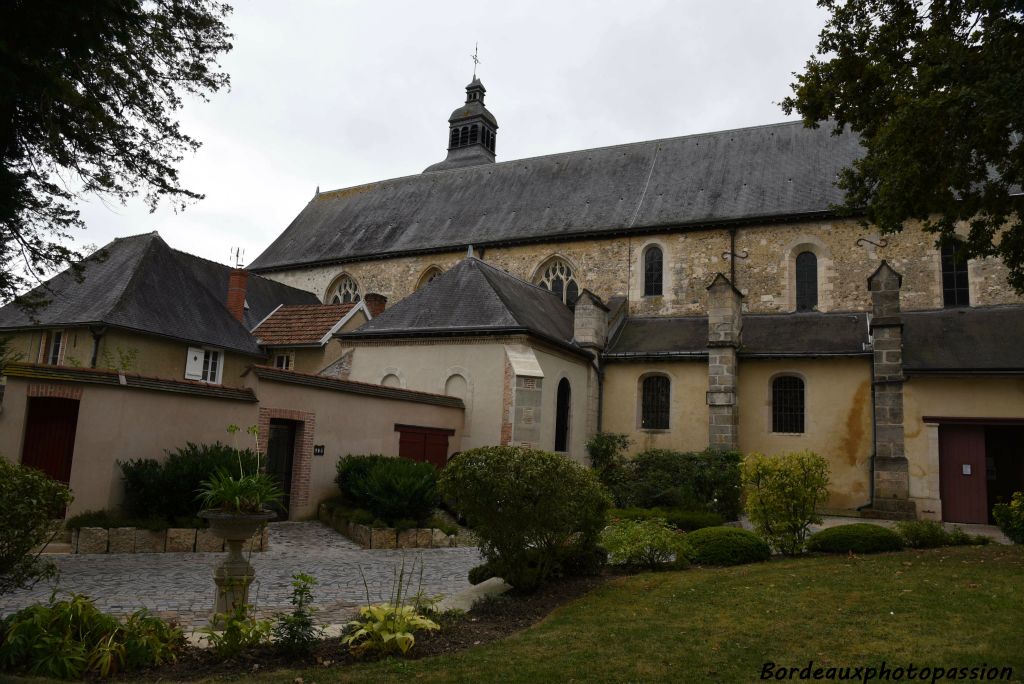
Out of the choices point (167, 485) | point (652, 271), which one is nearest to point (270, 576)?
point (167, 485)

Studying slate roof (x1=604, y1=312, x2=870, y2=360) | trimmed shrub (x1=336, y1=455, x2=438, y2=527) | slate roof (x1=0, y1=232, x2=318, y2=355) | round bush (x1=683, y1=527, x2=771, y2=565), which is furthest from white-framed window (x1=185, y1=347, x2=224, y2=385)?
round bush (x1=683, y1=527, x2=771, y2=565)

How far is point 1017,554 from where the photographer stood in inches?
376

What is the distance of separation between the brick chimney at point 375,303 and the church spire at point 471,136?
16077 mm

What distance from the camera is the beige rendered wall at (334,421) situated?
45.0ft

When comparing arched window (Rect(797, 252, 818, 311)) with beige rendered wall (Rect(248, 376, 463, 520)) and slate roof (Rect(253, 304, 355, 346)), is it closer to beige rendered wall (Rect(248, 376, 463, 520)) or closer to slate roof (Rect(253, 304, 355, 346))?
beige rendered wall (Rect(248, 376, 463, 520))

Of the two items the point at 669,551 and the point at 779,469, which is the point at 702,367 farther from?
the point at 669,551

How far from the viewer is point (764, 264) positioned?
22.5 metres

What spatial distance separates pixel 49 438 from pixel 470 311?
407 inches

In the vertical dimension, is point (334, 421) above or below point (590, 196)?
below

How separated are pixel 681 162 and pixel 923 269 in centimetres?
936

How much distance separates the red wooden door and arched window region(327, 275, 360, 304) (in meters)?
18.3

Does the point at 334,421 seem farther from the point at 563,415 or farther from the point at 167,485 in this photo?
the point at 563,415

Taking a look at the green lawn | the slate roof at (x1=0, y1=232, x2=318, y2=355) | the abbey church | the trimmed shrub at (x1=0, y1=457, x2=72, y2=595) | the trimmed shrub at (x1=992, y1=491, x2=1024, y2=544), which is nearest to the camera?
the green lawn

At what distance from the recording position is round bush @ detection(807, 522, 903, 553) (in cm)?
1017
